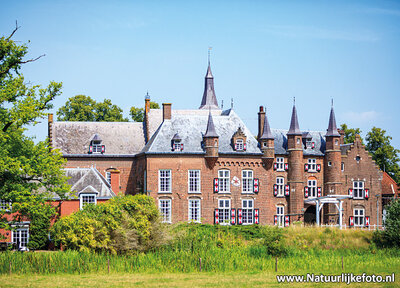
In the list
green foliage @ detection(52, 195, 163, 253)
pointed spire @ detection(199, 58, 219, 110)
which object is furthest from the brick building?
pointed spire @ detection(199, 58, 219, 110)

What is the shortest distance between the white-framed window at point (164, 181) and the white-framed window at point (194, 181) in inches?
65.2

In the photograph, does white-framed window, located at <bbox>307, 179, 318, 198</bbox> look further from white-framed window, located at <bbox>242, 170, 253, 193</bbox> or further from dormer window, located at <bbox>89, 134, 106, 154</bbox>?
dormer window, located at <bbox>89, 134, 106, 154</bbox>

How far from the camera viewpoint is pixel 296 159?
2090 inches

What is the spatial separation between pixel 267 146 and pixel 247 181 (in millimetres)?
3325

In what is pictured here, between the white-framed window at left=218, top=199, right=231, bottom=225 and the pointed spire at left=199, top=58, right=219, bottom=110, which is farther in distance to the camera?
the pointed spire at left=199, top=58, right=219, bottom=110

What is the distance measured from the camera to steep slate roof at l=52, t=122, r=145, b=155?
51812 mm

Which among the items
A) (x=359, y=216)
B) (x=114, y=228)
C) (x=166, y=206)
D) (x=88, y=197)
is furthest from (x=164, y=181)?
(x=359, y=216)

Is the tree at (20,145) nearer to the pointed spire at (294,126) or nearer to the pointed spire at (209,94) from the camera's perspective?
the pointed spire at (294,126)

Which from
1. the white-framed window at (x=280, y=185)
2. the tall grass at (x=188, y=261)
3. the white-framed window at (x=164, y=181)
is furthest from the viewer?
the white-framed window at (x=280, y=185)

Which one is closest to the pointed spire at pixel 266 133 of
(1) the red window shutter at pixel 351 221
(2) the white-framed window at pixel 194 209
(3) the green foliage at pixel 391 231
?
(2) the white-framed window at pixel 194 209

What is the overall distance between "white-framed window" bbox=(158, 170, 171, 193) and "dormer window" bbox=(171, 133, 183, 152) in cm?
193

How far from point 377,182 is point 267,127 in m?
11.2

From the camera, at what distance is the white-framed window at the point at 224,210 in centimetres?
5003

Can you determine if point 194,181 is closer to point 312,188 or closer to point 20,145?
point 312,188
